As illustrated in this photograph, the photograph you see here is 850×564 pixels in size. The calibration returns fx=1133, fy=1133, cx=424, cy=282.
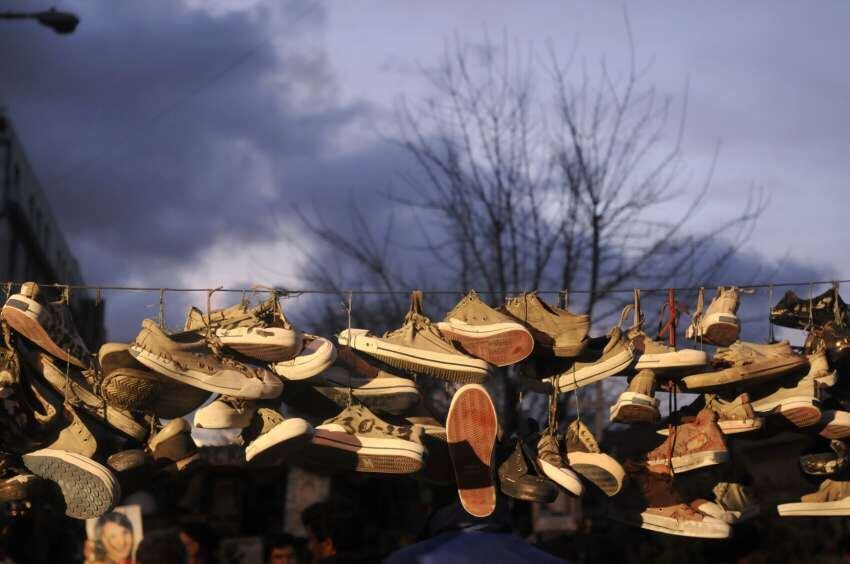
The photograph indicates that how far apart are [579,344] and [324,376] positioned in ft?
3.64

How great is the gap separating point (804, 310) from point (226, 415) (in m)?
2.76

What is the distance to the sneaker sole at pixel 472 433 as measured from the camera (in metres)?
4.68

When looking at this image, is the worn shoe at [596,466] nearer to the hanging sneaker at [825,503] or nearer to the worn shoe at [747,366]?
the worn shoe at [747,366]

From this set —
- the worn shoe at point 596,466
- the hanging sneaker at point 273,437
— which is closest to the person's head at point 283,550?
the hanging sneaker at point 273,437

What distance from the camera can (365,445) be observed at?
4703 millimetres

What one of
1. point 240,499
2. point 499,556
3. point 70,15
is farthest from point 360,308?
point 499,556

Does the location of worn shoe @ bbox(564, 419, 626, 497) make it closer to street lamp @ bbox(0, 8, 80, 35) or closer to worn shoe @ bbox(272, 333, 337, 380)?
worn shoe @ bbox(272, 333, 337, 380)

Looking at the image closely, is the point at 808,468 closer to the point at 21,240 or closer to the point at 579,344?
the point at 579,344

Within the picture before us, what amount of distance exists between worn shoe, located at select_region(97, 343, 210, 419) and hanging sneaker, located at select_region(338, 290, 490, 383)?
69cm

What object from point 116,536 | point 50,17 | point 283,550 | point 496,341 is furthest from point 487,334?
point 50,17

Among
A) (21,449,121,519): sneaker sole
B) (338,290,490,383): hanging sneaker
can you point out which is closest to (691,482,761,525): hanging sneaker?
(338,290,490,383): hanging sneaker

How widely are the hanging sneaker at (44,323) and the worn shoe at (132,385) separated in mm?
226

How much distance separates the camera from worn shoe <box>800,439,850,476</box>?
529 cm

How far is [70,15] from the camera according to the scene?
802cm
